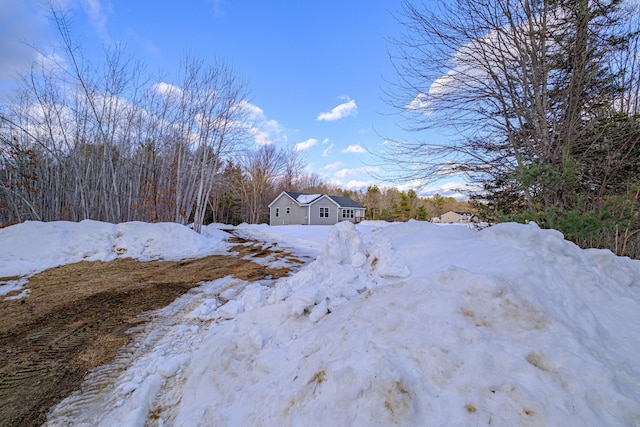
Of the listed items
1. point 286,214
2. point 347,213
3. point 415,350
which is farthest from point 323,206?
point 415,350

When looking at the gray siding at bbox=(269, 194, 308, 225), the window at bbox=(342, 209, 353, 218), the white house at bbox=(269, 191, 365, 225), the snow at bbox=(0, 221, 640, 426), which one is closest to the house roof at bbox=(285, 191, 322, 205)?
the white house at bbox=(269, 191, 365, 225)

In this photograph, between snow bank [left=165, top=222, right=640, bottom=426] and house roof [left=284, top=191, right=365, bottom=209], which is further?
house roof [left=284, top=191, right=365, bottom=209]

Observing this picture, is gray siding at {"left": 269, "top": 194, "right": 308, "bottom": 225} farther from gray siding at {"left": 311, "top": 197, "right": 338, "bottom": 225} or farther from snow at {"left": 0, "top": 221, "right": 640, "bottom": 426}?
snow at {"left": 0, "top": 221, "right": 640, "bottom": 426}

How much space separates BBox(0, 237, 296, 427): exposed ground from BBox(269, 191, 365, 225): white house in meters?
17.7

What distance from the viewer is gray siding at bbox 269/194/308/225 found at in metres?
23.4

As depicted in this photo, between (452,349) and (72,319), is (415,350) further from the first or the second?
(72,319)

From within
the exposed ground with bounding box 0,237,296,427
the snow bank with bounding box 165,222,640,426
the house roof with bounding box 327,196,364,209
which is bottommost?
the exposed ground with bounding box 0,237,296,427

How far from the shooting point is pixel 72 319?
9.80ft

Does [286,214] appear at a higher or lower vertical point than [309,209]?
lower

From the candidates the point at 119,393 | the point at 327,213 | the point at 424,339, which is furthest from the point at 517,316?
the point at 327,213

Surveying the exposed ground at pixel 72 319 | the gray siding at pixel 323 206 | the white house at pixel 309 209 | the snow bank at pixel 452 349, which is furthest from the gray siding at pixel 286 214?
the snow bank at pixel 452 349

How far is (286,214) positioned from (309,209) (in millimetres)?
2613

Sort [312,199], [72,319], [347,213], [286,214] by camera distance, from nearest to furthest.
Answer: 1. [72,319]
2. [312,199]
3. [286,214]
4. [347,213]

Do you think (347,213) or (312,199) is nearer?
(312,199)
